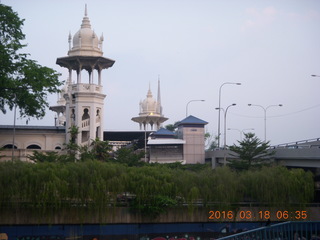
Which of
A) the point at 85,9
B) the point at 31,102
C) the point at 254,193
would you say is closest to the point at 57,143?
the point at 85,9

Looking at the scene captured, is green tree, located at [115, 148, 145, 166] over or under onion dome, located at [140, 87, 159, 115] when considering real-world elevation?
under

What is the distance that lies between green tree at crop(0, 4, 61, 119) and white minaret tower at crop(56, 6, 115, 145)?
1990 cm

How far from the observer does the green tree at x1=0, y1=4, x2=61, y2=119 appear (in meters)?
32.0

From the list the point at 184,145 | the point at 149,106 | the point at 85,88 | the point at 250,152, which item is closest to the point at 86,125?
the point at 85,88

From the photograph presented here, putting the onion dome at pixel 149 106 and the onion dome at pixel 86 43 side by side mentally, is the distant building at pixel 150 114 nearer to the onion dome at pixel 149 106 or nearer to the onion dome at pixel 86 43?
the onion dome at pixel 149 106

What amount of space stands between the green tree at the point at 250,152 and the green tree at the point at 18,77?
21.2 meters

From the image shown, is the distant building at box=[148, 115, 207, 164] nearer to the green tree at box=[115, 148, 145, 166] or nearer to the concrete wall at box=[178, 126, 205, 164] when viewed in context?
the concrete wall at box=[178, 126, 205, 164]

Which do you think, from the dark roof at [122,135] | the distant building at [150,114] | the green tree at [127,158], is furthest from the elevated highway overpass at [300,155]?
the distant building at [150,114]

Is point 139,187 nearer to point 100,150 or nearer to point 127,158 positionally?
point 100,150

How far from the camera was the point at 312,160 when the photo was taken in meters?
37.6

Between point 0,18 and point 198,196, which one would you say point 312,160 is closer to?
point 198,196

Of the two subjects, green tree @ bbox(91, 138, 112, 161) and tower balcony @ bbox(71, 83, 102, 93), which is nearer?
green tree @ bbox(91, 138, 112, 161)
